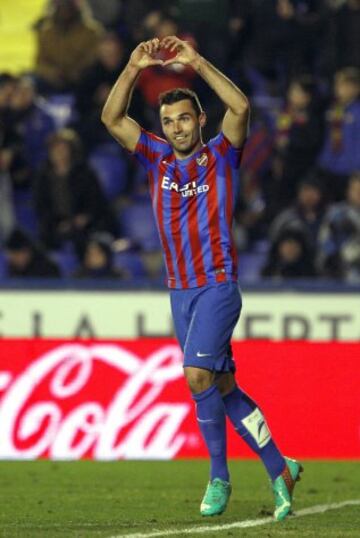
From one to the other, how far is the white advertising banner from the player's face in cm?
623

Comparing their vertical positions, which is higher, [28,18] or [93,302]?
[28,18]

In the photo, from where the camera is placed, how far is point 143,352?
456 inches

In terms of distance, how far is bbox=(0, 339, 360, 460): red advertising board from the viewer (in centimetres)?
1135

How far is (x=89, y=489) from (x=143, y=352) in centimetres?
250

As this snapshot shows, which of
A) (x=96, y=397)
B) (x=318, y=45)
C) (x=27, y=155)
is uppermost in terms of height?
(x=318, y=45)

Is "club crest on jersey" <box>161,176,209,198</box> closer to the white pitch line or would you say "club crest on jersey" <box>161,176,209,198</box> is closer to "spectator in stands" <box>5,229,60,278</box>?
the white pitch line

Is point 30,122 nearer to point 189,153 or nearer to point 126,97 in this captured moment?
point 126,97

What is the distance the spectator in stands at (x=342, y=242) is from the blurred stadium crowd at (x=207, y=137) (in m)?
0.01

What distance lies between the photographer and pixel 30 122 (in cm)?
1472

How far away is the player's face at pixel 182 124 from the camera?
281 inches

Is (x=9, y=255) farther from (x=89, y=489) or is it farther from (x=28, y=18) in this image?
(x=89, y=489)

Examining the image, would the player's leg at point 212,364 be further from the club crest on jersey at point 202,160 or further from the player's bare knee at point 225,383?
the club crest on jersey at point 202,160

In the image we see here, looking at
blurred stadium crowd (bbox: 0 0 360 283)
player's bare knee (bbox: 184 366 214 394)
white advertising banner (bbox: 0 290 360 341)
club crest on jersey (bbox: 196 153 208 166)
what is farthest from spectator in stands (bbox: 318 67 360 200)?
player's bare knee (bbox: 184 366 214 394)

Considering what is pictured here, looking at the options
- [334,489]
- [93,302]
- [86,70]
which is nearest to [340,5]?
[86,70]
